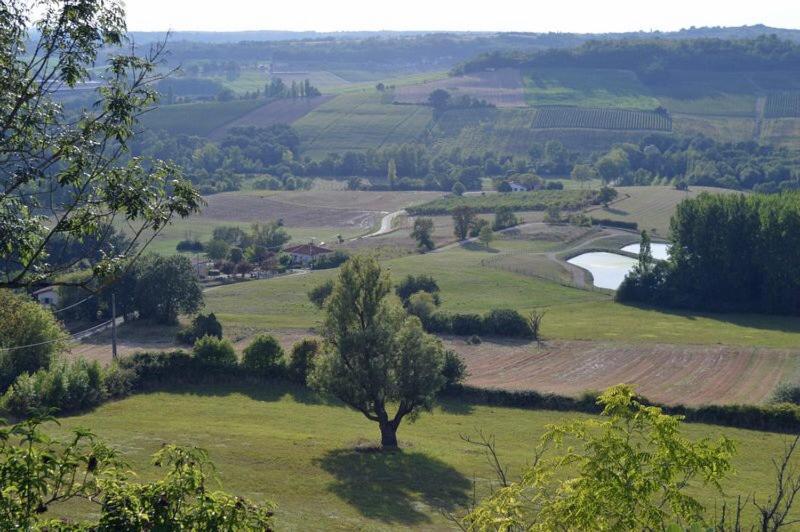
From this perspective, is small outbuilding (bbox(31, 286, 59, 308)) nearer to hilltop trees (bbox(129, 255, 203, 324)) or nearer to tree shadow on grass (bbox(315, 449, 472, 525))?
hilltop trees (bbox(129, 255, 203, 324))

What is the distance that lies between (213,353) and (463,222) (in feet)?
239

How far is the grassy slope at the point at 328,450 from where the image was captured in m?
37.4

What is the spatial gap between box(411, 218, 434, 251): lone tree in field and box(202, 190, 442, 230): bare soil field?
22.3 m

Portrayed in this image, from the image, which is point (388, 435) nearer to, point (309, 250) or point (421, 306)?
point (421, 306)

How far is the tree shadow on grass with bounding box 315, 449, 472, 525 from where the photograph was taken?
123 ft

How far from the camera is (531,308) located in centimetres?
8844

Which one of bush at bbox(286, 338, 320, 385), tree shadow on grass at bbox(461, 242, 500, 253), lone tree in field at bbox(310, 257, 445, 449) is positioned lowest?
tree shadow on grass at bbox(461, 242, 500, 253)

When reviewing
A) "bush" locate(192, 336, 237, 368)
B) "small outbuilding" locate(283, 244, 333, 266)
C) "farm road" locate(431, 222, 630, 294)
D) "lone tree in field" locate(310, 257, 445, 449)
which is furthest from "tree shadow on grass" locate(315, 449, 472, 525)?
"small outbuilding" locate(283, 244, 333, 266)

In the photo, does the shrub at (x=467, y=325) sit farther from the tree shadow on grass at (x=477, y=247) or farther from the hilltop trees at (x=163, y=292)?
the tree shadow on grass at (x=477, y=247)

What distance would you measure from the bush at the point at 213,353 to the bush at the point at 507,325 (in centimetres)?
2224

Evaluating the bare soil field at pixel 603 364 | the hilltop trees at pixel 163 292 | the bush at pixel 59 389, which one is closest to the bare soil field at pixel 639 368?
the bare soil field at pixel 603 364

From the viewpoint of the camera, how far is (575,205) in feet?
494

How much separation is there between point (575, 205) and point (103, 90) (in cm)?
13565

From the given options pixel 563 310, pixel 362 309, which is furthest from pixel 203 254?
pixel 362 309
